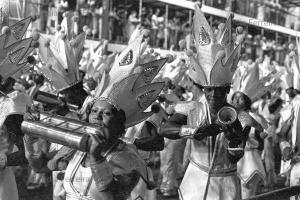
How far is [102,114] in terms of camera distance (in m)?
3.40

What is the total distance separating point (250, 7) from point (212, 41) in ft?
62.2

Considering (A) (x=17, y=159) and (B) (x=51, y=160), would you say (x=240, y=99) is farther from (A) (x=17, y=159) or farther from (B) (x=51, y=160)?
(B) (x=51, y=160)

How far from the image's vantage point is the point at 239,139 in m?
4.10

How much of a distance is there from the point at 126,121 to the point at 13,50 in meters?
1.31

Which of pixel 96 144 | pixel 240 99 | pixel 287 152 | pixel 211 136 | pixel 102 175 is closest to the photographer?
pixel 96 144

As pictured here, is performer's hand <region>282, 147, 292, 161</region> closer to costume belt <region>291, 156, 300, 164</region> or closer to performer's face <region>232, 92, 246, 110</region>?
costume belt <region>291, 156, 300, 164</region>

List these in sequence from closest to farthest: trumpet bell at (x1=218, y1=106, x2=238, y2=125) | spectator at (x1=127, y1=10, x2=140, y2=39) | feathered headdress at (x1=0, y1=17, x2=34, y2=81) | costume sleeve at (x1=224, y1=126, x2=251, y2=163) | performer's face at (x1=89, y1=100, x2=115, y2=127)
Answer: performer's face at (x1=89, y1=100, x2=115, y2=127)
trumpet bell at (x1=218, y1=106, x2=238, y2=125)
costume sleeve at (x1=224, y1=126, x2=251, y2=163)
feathered headdress at (x1=0, y1=17, x2=34, y2=81)
spectator at (x1=127, y1=10, x2=140, y2=39)

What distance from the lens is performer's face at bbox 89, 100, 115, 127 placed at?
3.39m

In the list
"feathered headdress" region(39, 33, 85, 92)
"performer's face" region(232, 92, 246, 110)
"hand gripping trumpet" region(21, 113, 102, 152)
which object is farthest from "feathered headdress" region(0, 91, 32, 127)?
"performer's face" region(232, 92, 246, 110)

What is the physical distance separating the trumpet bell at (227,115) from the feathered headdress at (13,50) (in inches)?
62.8

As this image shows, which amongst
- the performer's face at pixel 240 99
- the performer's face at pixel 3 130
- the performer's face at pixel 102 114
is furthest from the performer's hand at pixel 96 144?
the performer's face at pixel 240 99

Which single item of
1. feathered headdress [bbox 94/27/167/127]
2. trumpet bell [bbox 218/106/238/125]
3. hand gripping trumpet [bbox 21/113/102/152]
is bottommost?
trumpet bell [bbox 218/106/238/125]

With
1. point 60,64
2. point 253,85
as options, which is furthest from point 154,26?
point 60,64

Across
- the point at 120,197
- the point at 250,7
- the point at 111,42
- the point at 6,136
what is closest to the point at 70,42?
the point at 6,136
